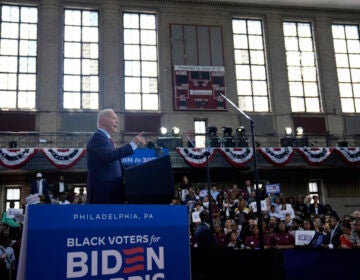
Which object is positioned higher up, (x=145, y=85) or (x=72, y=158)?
(x=145, y=85)

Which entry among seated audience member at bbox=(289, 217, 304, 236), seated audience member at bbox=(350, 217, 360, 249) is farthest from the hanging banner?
seated audience member at bbox=(350, 217, 360, 249)

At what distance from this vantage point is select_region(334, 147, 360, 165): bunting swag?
18500mm

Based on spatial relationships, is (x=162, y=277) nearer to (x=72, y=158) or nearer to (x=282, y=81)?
(x=72, y=158)

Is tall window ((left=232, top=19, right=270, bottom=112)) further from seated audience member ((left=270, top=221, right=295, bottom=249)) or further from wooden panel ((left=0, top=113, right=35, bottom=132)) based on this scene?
seated audience member ((left=270, top=221, right=295, bottom=249))

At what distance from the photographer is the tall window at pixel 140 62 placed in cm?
2112

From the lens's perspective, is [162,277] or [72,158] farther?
[72,158]

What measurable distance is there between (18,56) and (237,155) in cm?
1217

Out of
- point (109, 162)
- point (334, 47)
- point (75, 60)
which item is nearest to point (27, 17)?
point (75, 60)

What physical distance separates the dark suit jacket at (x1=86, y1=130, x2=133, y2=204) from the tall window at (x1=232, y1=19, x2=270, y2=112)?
19463 millimetres

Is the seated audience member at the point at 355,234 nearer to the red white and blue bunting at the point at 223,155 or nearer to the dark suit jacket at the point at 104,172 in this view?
the dark suit jacket at the point at 104,172

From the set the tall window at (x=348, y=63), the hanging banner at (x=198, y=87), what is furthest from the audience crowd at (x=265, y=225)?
the tall window at (x=348, y=63)

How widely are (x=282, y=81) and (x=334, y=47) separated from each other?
424cm

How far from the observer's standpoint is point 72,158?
1627 cm

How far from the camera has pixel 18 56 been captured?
20281 millimetres
